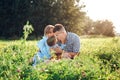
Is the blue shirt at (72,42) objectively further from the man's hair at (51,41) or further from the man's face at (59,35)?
the man's hair at (51,41)

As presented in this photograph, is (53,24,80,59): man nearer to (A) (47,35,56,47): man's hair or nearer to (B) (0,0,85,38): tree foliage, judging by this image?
(A) (47,35,56,47): man's hair

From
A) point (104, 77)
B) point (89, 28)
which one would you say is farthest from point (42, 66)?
point (89, 28)

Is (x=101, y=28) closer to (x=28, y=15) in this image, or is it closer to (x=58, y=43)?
(x=28, y=15)

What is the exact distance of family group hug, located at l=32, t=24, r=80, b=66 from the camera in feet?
28.8

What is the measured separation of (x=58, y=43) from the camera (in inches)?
371

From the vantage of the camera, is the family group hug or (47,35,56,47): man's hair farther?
the family group hug

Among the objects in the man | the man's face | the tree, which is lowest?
the man

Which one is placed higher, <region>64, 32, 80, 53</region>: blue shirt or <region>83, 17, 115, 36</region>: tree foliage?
<region>83, 17, 115, 36</region>: tree foliage

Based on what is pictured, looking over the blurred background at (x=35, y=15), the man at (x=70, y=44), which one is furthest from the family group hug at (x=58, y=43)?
the blurred background at (x=35, y=15)

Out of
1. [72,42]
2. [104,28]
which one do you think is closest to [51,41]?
[72,42]

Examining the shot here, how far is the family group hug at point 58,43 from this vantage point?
8.78 metres

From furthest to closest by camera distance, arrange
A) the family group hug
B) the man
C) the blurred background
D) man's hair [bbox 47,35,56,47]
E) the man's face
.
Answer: the blurred background, the man, the man's face, the family group hug, man's hair [bbox 47,35,56,47]

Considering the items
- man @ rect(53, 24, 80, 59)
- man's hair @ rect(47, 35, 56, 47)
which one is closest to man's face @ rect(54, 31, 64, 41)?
man @ rect(53, 24, 80, 59)

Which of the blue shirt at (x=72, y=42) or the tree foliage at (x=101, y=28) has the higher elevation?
the tree foliage at (x=101, y=28)
